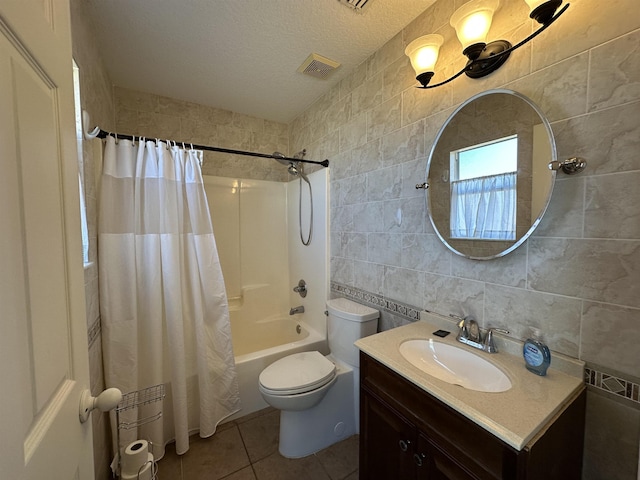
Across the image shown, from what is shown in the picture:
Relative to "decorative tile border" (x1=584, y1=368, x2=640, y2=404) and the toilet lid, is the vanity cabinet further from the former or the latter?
the toilet lid

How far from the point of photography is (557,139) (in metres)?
0.93

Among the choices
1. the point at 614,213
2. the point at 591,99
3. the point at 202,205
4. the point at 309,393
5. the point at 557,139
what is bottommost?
the point at 309,393

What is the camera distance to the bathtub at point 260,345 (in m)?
1.86

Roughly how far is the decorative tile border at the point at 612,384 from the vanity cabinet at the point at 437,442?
2.4 inches

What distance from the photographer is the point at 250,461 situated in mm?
1518

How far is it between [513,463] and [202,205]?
1855 mm

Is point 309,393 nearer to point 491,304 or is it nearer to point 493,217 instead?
point 491,304

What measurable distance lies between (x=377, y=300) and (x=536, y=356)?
886 millimetres

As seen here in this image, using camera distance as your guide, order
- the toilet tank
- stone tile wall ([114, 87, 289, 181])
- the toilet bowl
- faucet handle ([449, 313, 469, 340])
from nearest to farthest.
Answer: faucet handle ([449, 313, 469, 340]), the toilet bowl, the toilet tank, stone tile wall ([114, 87, 289, 181])

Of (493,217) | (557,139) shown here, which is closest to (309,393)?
(493,217)

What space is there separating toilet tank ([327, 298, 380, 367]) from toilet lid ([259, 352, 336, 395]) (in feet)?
0.48

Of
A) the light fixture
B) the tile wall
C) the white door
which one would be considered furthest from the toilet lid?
the light fixture

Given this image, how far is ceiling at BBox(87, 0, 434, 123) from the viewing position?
53.4 inches

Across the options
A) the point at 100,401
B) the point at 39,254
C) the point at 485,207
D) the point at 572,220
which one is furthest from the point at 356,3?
the point at 100,401
